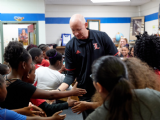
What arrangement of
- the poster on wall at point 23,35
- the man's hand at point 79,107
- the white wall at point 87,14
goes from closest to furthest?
the man's hand at point 79,107, the poster on wall at point 23,35, the white wall at point 87,14

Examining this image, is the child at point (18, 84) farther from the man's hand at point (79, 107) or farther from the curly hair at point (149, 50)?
the curly hair at point (149, 50)

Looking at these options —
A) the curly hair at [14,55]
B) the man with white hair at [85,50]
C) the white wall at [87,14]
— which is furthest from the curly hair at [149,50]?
the white wall at [87,14]

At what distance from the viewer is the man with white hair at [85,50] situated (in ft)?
6.14

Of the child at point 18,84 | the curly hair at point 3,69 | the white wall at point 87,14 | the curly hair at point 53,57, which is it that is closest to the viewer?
the child at point 18,84

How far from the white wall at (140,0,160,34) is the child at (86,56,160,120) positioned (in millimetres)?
6289

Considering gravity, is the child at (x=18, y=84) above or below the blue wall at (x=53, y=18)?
below

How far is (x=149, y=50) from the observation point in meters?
1.43

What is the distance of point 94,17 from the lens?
7512 millimetres

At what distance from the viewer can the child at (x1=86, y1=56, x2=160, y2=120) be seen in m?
0.81

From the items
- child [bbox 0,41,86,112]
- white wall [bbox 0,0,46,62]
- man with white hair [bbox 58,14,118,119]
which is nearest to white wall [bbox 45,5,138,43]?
white wall [bbox 0,0,46,62]

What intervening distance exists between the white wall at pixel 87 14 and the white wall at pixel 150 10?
0.42 meters

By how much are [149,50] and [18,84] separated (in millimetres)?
1067

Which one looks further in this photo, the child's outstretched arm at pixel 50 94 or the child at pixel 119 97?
the child's outstretched arm at pixel 50 94

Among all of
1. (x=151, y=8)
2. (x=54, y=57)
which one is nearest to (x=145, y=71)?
(x=54, y=57)
